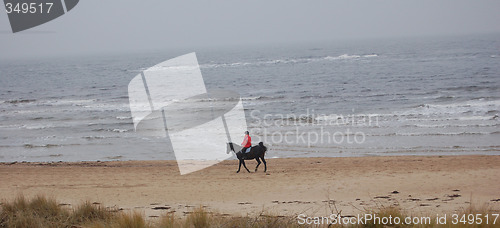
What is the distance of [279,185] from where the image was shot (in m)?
12.4

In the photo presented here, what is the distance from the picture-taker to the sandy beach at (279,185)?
31.9 feet

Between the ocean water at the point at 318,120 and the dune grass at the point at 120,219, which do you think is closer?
the dune grass at the point at 120,219

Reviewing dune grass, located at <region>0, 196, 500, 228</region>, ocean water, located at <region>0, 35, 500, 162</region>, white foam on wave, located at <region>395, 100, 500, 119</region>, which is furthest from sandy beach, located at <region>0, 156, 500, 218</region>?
white foam on wave, located at <region>395, 100, 500, 119</region>

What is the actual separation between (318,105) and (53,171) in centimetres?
2029

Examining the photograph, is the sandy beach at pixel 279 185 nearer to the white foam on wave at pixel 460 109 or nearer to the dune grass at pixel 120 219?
the dune grass at pixel 120 219

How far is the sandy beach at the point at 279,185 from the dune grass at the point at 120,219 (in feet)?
4.26

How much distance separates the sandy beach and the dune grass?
1.30 m

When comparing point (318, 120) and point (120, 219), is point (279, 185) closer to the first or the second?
point (120, 219)

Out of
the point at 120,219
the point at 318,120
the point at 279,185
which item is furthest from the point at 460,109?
the point at 120,219

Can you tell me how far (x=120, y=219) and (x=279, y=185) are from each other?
6.25 metres

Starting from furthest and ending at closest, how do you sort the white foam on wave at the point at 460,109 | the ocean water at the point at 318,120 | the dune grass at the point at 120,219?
the white foam on wave at the point at 460,109 < the ocean water at the point at 318,120 < the dune grass at the point at 120,219

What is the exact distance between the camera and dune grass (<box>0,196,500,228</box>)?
6.67 metres

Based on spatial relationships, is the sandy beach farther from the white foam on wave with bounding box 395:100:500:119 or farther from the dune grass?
the white foam on wave with bounding box 395:100:500:119

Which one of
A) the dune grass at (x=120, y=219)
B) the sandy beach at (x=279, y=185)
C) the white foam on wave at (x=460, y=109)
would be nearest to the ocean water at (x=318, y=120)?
the white foam on wave at (x=460, y=109)
